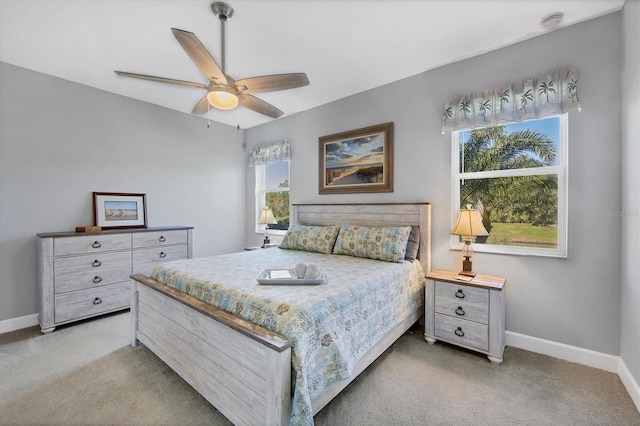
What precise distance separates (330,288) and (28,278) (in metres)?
3.32

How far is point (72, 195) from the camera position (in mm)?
3152

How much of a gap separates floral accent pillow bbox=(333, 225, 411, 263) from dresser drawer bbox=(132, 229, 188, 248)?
2094 mm

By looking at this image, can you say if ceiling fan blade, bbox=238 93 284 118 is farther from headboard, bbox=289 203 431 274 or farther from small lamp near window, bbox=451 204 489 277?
small lamp near window, bbox=451 204 489 277

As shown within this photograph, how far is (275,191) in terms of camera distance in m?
4.62

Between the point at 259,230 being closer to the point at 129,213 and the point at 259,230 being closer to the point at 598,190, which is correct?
the point at 129,213

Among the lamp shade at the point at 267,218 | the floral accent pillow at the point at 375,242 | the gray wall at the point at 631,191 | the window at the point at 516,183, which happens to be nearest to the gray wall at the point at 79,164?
the lamp shade at the point at 267,218

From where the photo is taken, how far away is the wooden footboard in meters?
1.29

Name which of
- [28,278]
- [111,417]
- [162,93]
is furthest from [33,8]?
[111,417]

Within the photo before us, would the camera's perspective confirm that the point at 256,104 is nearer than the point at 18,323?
Yes

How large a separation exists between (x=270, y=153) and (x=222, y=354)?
11.1ft

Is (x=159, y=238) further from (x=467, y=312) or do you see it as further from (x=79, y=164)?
(x=467, y=312)

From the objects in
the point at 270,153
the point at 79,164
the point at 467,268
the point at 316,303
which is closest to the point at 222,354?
the point at 316,303

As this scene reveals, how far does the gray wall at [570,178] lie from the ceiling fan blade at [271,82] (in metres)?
1.48

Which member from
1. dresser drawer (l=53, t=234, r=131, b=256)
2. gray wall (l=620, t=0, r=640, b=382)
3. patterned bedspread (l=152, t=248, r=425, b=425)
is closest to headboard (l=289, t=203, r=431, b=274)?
patterned bedspread (l=152, t=248, r=425, b=425)
